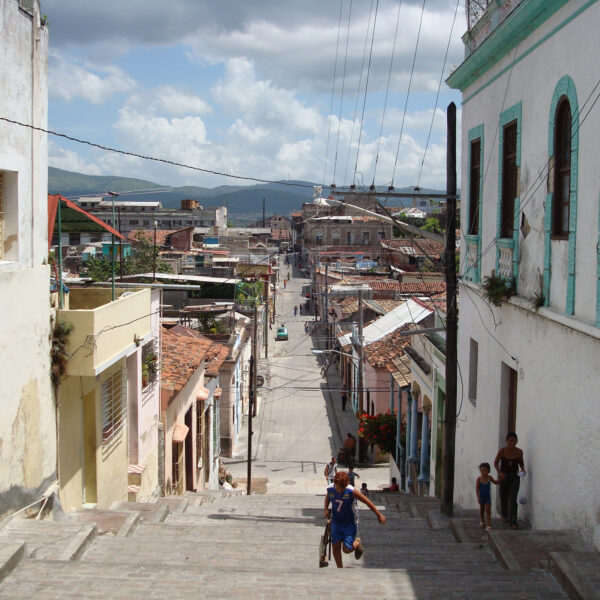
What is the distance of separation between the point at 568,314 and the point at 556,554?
9.26 feet

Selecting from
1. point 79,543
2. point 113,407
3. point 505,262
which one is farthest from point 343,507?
point 113,407

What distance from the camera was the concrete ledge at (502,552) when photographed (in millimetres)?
7363

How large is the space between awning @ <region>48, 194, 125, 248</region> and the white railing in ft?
18.8

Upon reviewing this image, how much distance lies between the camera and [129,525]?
9477 mm

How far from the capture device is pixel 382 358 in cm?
2800

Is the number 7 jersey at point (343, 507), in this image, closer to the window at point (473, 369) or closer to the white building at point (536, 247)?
the white building at point (536, 247)

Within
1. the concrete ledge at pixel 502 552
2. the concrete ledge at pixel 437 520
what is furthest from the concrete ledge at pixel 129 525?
the concrete ledge at pixel 502 552

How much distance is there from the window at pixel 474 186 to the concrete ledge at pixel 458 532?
5.13 meters

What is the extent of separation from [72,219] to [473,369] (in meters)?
7.32

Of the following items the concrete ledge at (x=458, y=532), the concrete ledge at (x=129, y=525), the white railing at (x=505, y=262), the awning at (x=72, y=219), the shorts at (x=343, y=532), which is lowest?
the concrete ledge at (x=458, y=532)

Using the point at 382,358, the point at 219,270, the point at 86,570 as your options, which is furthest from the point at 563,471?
the point at 219,270

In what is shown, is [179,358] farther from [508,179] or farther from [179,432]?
[508,179]

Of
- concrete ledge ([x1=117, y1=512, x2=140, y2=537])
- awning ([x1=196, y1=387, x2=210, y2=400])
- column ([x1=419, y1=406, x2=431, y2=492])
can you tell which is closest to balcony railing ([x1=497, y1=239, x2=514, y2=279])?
concrete ledge ([x1=117, y1=512, x2=140, y2=537])

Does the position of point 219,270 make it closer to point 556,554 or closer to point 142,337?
point 142,337
